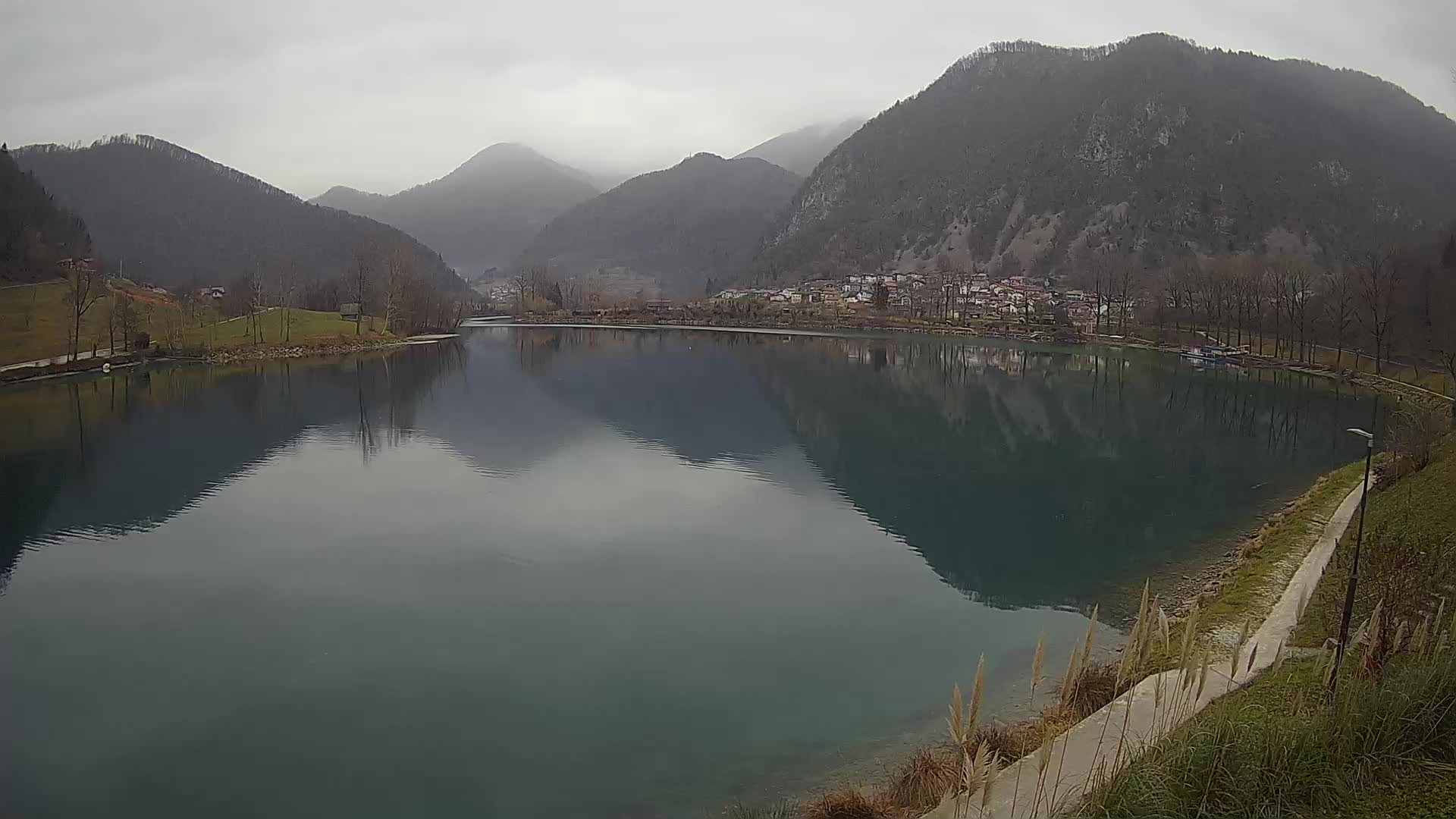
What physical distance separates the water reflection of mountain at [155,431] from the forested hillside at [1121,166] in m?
111

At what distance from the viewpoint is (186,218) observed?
122500 millimetres

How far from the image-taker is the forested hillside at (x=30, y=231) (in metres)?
54.7

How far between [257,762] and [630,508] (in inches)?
402

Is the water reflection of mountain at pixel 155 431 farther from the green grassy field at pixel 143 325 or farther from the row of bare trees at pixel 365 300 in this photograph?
the row of bare trees at pixel 365 300

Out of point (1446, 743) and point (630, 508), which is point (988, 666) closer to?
point (1446, 743)

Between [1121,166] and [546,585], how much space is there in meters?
144

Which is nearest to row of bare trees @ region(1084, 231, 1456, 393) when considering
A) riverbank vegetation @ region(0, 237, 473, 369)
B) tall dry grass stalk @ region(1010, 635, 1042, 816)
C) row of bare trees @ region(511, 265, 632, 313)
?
tall dry grass stalk @ region(1010, 635, 1042, 816)

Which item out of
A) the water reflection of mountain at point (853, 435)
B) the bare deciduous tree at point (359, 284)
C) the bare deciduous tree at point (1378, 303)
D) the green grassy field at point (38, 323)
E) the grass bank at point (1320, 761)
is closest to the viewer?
the grass bank at point (1320, 761)

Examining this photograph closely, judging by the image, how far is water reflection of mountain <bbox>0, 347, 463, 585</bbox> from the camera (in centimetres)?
1750

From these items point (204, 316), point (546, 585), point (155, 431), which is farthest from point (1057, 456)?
point (204, 316)

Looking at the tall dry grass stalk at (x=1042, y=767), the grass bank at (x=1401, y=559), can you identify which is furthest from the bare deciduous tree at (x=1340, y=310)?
the tall dry grass stalk at (x=1042, y=767)

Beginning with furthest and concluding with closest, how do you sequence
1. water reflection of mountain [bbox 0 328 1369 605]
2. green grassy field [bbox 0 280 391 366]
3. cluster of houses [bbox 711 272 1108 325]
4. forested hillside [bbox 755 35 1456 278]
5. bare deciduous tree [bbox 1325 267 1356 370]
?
forested hillside [bbox 755 35 1456 278], cluster of houses [bbox 711 272 1108 325], bare deciduous tree [bbox 1325 267 1356 370], green grassy field [bbox 0 280 391 366], water reflection of mountain [bbox 0 328 1369 605]

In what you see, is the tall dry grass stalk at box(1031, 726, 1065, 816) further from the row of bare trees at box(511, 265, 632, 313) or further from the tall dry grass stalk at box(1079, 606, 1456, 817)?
the row of bare trees at box(511, 265, 632, 313)

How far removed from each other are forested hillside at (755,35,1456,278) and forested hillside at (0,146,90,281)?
385ft
